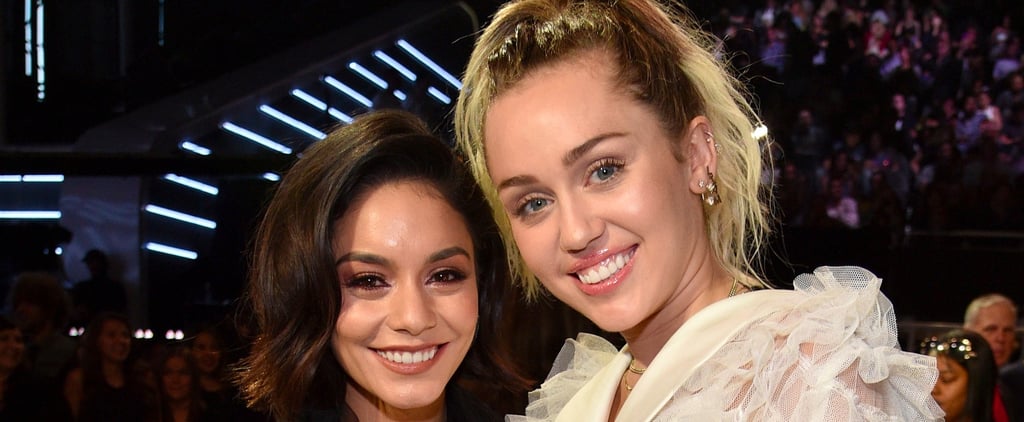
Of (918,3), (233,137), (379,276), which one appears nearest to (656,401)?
(379,276)

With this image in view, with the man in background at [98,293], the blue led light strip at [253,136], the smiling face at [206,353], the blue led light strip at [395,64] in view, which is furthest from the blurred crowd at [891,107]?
the smiling face at [206,353]

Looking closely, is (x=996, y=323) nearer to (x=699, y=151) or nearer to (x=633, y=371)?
(x=633, y=371)

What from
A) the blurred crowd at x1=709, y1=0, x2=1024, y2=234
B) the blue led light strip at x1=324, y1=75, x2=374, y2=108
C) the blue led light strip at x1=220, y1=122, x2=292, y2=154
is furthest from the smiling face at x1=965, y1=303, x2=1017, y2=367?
the blue led light strip at x1=220, y1=122, x2=292, y2=154

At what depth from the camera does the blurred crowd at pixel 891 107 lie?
7.87 meters

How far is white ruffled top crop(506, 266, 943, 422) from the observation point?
1.49m

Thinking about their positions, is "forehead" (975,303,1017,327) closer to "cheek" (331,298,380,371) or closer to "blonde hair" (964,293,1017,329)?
"blonde hair" (964,293,1017,329)

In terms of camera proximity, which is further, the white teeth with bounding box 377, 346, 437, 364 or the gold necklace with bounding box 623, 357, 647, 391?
the white teeth with bounding box 377, 346, 437, 364

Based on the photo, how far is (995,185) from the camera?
790 cm

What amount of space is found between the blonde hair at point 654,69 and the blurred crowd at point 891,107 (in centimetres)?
587

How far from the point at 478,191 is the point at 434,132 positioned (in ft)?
0.67

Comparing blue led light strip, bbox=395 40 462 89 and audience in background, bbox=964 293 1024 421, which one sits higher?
blue led light strip, bbox=395 40 462 89

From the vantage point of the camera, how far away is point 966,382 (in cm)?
394

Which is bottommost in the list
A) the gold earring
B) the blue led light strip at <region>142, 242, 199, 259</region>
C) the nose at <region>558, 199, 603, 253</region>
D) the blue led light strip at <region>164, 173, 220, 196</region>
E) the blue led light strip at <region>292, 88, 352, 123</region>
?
the nose at <region>558, 199, 603, 253</region>

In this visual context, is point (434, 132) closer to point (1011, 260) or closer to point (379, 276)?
point (379, 276)
